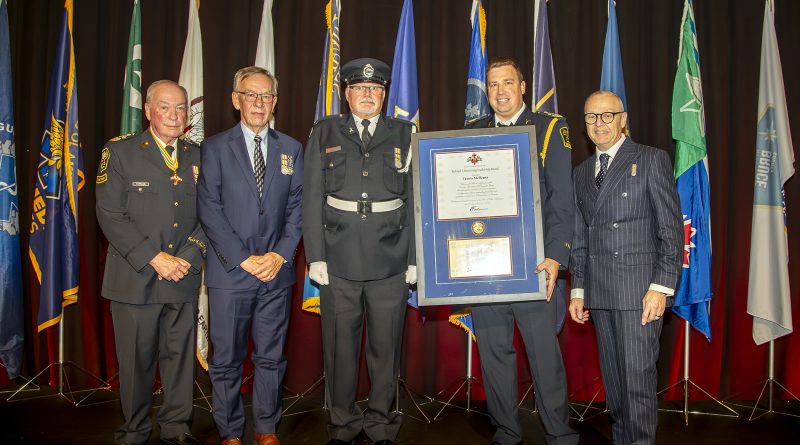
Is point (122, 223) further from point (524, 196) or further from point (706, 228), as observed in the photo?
point (706, 228)

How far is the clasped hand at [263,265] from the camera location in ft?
9.36

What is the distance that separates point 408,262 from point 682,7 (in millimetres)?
2838

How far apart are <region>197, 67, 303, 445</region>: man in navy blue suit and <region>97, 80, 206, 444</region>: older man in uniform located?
5.9 inches

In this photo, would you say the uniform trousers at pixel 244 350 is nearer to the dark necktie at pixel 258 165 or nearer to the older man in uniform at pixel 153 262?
the older man in uniform at pixel 153 262

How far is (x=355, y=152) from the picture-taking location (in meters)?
2.95

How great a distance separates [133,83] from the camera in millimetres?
3928

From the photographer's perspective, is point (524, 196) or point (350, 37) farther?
point (350, 37)

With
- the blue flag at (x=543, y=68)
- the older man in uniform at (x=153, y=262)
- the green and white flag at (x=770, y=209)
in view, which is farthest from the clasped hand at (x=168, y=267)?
the green and white flag at (x=770, y=209)

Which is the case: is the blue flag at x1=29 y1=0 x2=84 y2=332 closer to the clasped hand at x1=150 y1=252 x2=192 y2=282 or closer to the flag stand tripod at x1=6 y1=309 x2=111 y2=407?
the flag stand tripod at x1=6 y1=309 x2=111 y2=407

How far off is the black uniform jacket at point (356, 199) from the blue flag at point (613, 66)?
166 centimetres

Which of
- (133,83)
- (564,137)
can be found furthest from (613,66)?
(133,83)

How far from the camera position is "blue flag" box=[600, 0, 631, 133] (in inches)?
150

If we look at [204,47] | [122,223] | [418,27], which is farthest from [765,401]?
[204,47]

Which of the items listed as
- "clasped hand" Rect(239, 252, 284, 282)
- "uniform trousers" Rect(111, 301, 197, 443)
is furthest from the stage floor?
"clasped hand" Rect(239, 252, 284, 282)
